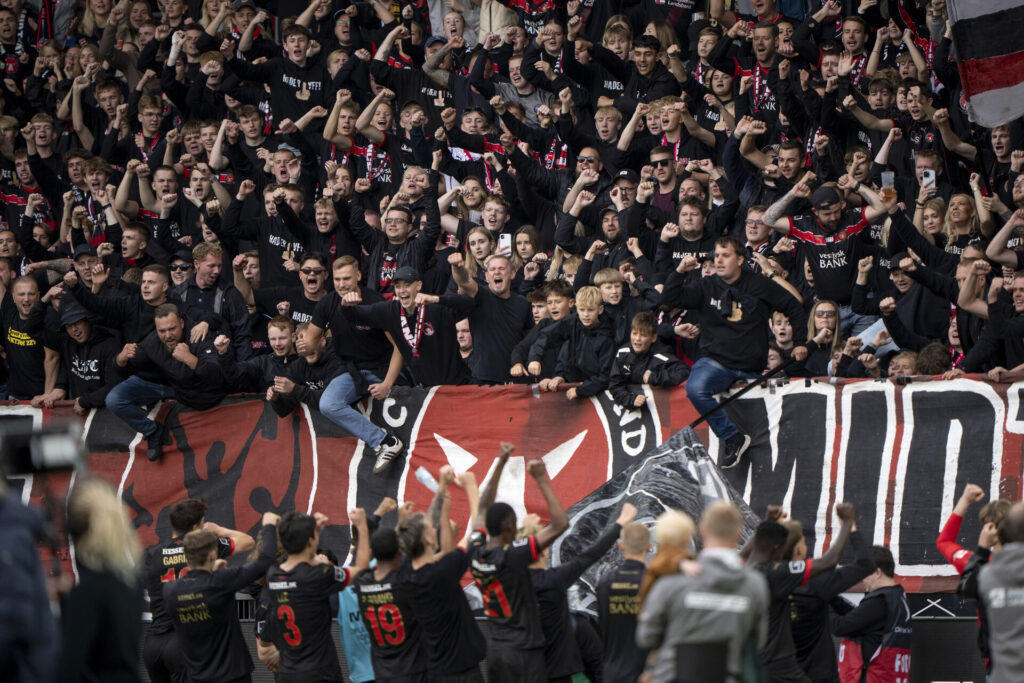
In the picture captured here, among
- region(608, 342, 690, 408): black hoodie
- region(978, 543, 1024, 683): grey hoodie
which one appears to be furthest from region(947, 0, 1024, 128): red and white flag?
region(978, 543, 1024, 683): grey hoodie

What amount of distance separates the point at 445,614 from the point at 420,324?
161 inches

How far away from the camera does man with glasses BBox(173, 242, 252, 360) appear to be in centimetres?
1408

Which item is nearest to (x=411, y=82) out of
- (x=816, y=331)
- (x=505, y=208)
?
(x=505, y=208)

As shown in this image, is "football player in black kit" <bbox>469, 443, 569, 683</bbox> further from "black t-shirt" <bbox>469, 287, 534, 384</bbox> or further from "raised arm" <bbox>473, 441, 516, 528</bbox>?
"black t-shirt" <bbox>469, 287, 534, 384</bbox>

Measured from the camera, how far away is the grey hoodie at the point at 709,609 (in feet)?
19.5

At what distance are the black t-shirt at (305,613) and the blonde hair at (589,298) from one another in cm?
353

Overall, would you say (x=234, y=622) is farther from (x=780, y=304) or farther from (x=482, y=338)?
(x=780, y=304)

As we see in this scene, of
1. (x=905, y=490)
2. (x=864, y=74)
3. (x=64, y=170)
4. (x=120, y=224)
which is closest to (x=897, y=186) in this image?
(x=864, y=74)

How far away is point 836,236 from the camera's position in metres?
12.9

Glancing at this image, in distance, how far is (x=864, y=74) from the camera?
15.3m

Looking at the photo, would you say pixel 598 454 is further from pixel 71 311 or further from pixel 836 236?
pixel 71 311

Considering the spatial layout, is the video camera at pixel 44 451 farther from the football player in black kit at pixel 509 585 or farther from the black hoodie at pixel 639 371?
the black hoodie at pixel 639 371

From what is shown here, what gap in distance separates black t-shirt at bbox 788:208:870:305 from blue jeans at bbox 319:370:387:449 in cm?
429

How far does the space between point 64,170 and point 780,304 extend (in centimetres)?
1170
